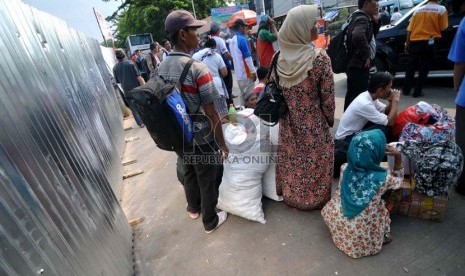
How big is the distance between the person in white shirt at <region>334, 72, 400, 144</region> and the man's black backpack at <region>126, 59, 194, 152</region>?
1738 mm

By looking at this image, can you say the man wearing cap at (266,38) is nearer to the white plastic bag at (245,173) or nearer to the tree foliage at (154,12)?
the white plastic bag at (245,173)

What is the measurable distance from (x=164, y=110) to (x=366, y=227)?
1.64 meters

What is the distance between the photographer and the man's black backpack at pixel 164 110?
1.82 meters

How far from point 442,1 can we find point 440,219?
4559mm

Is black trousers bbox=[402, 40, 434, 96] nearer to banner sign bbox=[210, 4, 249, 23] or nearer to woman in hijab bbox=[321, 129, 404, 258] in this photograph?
woman in hijab bbox=[321, 129, 404, 258]

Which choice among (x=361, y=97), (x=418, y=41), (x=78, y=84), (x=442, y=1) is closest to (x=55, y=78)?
(x=78, y=84)

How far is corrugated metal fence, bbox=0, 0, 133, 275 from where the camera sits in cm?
115

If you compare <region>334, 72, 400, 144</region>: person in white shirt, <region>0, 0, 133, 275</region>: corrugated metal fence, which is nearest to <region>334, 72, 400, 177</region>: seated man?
<region>334, 72, 400, 144</region>: person in white shirt

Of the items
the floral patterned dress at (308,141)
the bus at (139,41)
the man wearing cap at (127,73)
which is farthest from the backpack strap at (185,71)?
the bus at (139,41)

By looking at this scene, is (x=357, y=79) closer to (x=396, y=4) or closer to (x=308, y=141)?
(x=308, y=141)

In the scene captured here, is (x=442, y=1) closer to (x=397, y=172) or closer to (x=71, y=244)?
(x=397, y=172)

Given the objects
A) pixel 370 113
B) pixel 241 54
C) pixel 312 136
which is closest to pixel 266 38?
pixel 241 54

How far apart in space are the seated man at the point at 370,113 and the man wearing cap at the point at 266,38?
2014 millimetres

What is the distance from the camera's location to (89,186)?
2.06 metres
